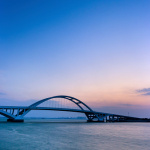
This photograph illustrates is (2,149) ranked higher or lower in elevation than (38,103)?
lower

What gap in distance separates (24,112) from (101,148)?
52319mm

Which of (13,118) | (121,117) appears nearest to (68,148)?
(13,118)

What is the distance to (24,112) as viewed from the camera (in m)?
64.8

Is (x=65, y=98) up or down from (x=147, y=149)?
up

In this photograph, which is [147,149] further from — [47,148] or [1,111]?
[1,111]

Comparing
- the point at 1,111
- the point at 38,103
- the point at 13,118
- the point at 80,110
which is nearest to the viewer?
the point at 1,111

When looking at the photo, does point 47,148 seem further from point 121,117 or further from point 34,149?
point 121,117

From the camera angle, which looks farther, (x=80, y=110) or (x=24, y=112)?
(x=80, y=110)

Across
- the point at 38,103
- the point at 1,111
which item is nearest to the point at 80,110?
the point at 38,103

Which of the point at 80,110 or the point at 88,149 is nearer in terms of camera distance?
the point at 88,149

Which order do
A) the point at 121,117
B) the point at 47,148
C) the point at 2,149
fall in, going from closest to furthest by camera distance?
the point at 2,149, the point at 47,148, the point at 121,117

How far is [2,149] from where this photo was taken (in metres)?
15.9

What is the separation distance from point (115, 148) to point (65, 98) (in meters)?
62.0

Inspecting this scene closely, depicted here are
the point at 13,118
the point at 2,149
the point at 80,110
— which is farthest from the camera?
the point at 80,110
